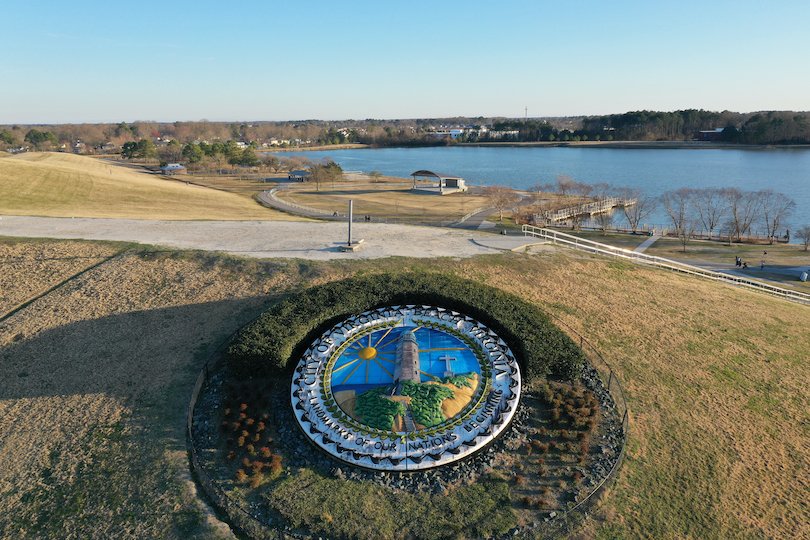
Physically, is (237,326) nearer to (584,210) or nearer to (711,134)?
(584,210)

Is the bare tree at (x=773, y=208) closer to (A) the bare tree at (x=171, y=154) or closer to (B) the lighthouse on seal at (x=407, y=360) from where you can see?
(B) the lighthouse on seal at (x=407, y=360)

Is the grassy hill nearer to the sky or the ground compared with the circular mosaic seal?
nearer to the sky

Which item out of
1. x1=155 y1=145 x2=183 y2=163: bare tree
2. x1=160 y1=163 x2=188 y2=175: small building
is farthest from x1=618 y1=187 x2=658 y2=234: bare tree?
x1=155 y1=145 x2=183 y2=163: bare tree

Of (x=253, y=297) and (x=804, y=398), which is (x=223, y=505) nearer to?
(x=253, y=297)

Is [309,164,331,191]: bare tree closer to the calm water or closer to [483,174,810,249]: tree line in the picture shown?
[483,174,810,249]: tree line

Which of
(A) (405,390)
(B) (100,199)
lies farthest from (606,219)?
(B) (100,199)

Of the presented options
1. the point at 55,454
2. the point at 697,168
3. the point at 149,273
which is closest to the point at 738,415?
the point at 55,454
